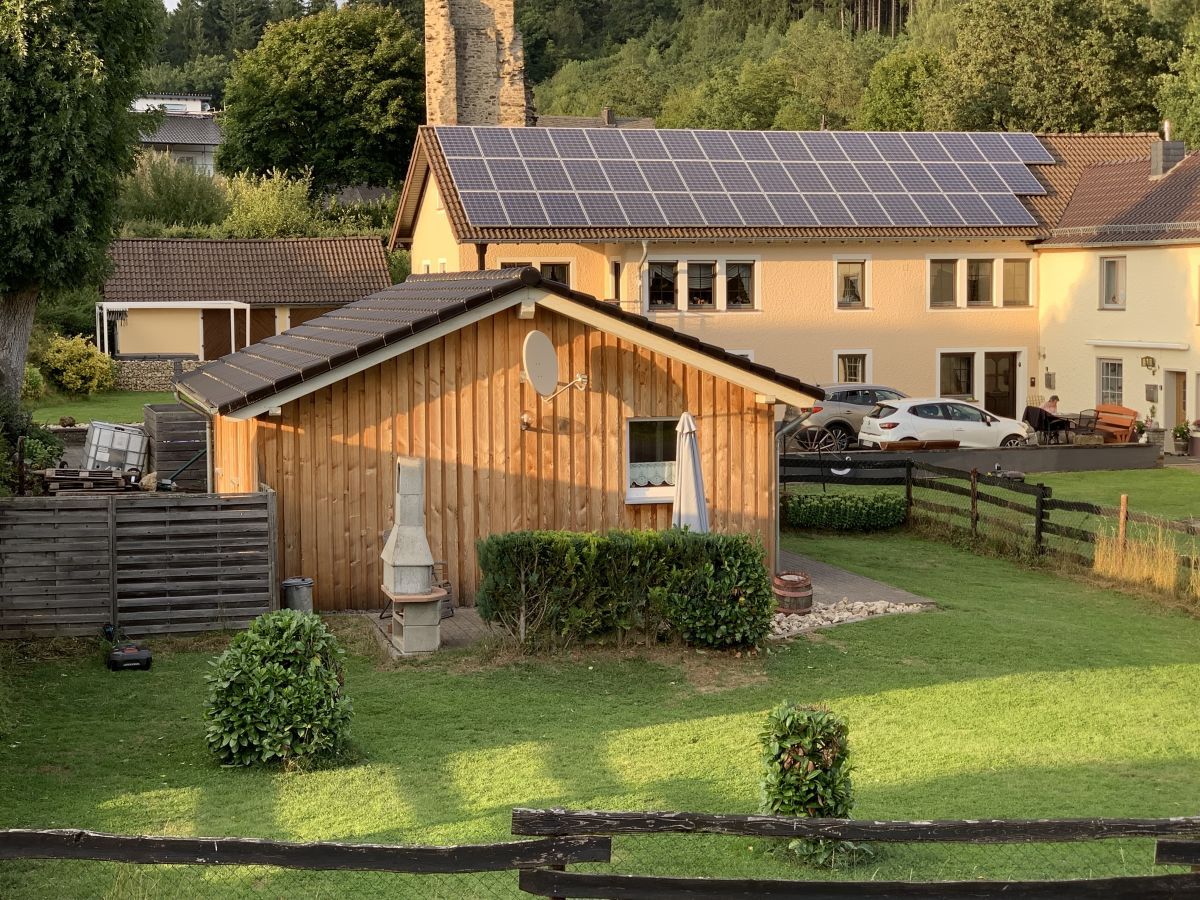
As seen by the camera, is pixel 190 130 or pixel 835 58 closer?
pixel 835 58

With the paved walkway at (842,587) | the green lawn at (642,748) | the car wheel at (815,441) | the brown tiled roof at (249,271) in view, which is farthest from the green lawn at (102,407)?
the green lawn at (642,748)

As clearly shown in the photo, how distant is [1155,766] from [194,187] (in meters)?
58.0

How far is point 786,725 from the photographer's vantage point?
10078 millimetres

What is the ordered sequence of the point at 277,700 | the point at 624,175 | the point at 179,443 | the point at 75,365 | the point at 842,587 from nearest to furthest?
the point at 277,700
the point at 842,587
the point at 179,443
the point at 624,175
the point at 75,365

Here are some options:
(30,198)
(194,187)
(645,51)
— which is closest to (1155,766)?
(30,198)

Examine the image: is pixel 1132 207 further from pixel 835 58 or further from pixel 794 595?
pixel 835 58

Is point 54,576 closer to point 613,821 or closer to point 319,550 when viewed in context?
point 319,550

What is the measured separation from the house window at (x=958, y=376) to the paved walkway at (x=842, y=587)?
68.2 ft

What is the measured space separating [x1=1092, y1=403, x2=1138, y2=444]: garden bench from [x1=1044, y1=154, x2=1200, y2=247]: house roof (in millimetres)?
4184

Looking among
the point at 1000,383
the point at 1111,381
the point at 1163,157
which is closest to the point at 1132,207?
the point at 1163,157

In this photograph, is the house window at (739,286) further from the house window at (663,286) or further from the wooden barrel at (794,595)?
the wooden barrel at (794,595)

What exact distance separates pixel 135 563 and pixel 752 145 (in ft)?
95.9

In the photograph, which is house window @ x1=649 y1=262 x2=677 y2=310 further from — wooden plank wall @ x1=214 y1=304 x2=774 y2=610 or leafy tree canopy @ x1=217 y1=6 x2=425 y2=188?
leafy tree canopy @ x1=217 y1=6 x2=425 y2=188

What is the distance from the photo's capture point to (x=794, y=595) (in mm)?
18297
